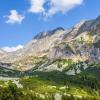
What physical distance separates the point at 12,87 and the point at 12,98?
15.6 feet

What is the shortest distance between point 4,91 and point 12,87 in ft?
11.9

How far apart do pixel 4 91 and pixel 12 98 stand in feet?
20.4

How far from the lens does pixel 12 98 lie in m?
105

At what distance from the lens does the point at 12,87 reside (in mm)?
108875

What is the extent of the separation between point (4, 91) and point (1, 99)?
15.2ft

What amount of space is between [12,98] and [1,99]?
384cm

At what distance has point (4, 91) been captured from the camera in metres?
110

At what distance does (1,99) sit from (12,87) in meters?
5.57
